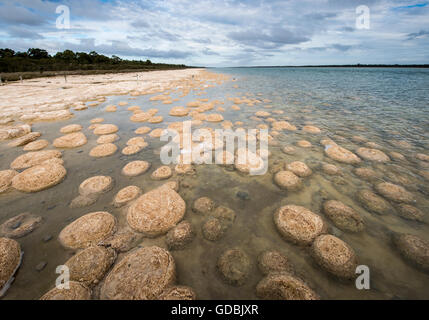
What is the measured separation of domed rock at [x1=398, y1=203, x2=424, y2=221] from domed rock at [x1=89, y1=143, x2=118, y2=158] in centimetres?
905

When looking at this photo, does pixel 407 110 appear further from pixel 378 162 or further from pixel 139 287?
pixel 139 287

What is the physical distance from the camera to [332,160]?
240 inches

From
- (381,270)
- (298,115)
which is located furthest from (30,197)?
(298,115)

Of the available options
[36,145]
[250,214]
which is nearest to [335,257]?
[250,214]

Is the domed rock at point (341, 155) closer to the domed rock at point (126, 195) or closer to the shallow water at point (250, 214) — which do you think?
the shallow water at point (250, 214)

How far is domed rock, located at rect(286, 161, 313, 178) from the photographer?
208 inches

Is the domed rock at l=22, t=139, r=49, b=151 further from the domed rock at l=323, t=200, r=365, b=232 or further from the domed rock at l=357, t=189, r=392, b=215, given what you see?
the domed rock at l=357, t=189, r=392, b=215

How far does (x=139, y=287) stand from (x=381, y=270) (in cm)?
401

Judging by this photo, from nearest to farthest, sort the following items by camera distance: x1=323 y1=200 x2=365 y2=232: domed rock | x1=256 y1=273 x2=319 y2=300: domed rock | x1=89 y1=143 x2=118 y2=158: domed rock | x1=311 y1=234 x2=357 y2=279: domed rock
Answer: x1=256 y1=273 x2=319 y2=300: domed rock, x1=311 y1=234 x2=357 y2=279: domed rock, x1=323 y1=200 x2=365 y2=232: domed rock, x1=89 y1=143 x2=118 y2=158: domed rock

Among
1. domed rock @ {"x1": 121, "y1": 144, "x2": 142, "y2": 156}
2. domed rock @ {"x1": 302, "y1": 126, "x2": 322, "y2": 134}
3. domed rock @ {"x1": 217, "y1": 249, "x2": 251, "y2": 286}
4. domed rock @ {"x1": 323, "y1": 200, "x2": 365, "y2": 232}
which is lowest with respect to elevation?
domed rock @ {"x1": 217, "y1": 249, "x2": 251, "y2": 286}

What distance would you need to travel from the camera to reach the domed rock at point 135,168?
5254 millimetres

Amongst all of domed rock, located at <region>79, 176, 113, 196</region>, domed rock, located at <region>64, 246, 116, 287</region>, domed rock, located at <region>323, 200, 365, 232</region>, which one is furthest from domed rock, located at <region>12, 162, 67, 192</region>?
domed rock, located at <region>323, 200, 365, 232</region>

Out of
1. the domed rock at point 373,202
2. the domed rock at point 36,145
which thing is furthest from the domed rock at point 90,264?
the domed rock at point 36,145

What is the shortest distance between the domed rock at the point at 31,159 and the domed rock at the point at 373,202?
32.5 feet
